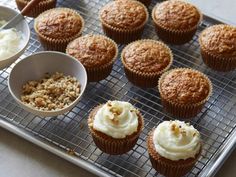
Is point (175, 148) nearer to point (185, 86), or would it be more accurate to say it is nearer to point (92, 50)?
point (185, 86)

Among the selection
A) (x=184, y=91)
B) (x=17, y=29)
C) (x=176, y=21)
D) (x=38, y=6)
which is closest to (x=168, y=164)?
(x=184, y=91)

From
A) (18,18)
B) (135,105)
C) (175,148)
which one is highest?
(18,18)

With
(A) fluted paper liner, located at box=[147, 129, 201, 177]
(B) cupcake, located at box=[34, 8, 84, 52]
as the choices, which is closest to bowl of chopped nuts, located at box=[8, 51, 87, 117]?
(B) cupcake, located at box=[34, 8, 84, 52]

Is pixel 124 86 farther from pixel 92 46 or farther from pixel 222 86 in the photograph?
pixel 222 86

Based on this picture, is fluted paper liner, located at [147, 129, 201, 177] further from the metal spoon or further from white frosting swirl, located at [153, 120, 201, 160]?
the metal spoon

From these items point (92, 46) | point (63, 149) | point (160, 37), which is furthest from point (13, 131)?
point (160, 37)

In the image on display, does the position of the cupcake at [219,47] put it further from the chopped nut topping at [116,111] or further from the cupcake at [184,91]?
the chopped nut topping at [116,111]
